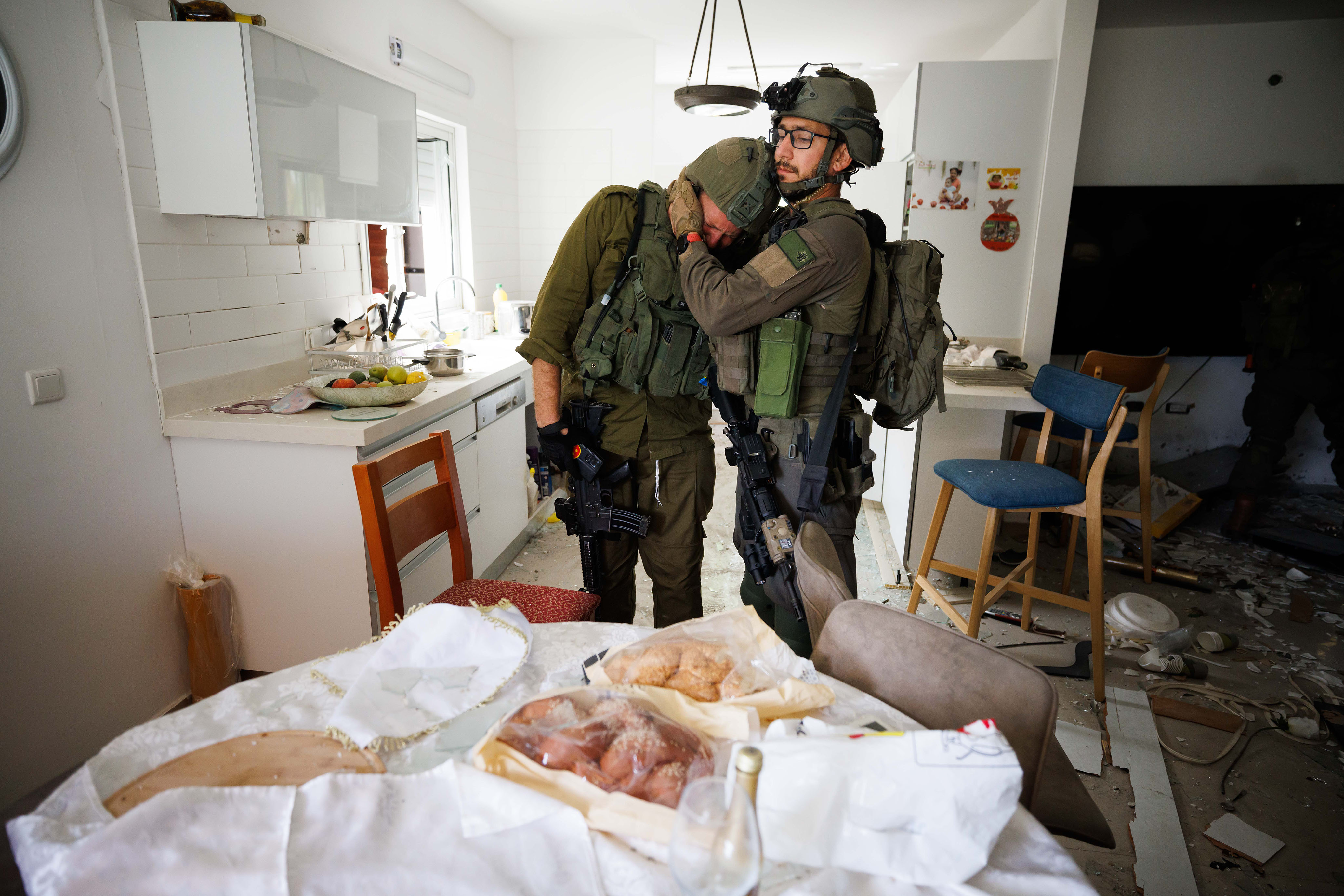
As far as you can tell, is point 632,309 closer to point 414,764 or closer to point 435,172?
point 414,764

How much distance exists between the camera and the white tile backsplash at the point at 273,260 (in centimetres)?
250

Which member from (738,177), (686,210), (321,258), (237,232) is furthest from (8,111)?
(738,177)

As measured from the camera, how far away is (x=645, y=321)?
6.48 ft

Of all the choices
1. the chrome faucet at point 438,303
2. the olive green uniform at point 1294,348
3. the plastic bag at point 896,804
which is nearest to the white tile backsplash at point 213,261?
the chrome faucet at point 438,303

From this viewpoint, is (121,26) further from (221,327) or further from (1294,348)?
(1294,348)

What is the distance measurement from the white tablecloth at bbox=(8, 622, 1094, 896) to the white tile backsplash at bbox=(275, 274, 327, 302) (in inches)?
81.2

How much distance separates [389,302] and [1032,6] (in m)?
3.73

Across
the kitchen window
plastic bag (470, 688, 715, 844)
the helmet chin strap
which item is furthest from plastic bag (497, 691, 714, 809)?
the kitchen window

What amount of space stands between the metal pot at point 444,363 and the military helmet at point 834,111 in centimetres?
165

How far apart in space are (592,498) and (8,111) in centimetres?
163

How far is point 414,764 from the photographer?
0.94m

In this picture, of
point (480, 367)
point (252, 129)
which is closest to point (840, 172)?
point (252, 129)

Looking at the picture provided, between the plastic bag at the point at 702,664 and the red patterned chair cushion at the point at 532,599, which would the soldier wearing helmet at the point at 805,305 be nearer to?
the red patterned chair cushion at the point at 532,599

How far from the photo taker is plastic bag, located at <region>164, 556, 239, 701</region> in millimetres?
2213
